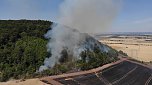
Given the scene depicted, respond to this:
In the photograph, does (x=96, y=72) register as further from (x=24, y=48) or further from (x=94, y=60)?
(x=24, y=48)

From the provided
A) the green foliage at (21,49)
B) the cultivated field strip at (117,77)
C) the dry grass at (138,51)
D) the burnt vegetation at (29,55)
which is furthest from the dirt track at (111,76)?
the dry grass at (138,51)

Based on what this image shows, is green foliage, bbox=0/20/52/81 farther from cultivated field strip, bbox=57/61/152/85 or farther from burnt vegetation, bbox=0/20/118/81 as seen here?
cultivated field strip, bbox=57/61/152/85

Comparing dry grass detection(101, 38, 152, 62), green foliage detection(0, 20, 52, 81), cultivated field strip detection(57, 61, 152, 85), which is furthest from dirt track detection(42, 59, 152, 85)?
dry grass detection(101, 38, 152, 62)

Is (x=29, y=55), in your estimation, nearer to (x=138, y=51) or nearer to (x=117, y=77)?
(x=117, y=77)

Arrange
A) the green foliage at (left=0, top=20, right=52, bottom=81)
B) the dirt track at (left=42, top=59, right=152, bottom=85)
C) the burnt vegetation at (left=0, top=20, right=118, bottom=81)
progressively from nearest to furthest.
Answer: the dirt track at (left=42, top=59, right=152, bottom=85) → the burnt vegetation at (left=0, top=20, right=118, bottom=81) → the green foliage at (left=0, top=20, right=52, bottom=81)

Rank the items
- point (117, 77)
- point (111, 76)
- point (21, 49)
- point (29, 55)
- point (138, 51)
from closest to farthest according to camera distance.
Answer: point (111, 76) → point (117, 77) → point (29, 55) → point (21, 49) → point (138, 51)

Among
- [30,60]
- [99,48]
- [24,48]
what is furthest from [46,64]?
[99,48]

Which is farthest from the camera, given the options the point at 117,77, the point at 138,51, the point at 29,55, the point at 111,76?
the point at 138,51

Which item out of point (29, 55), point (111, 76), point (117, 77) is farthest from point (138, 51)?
point (29, 55)
